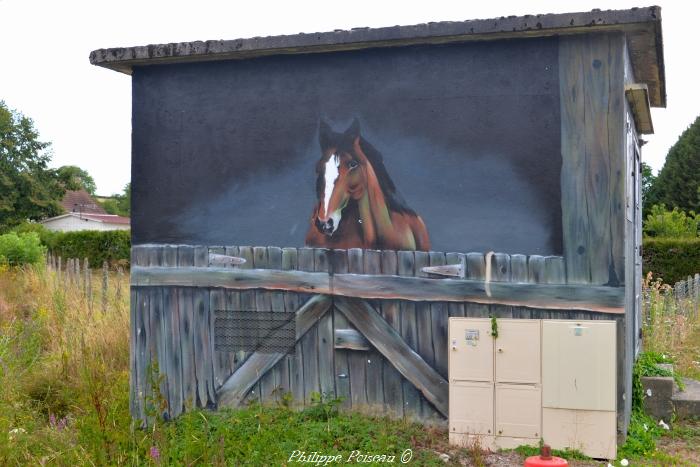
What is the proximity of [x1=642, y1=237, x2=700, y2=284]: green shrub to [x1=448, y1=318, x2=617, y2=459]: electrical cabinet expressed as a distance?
17.4 metres

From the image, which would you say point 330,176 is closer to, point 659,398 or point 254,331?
point 254,331

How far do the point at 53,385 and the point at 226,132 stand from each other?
4.02 m

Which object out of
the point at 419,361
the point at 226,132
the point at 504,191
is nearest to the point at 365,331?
the point at 419,361

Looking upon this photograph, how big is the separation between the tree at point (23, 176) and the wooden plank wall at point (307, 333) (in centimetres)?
4208

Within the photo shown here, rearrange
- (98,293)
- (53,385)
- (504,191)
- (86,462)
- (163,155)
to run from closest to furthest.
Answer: (86,462) < (504,191) < (163,155) < (53,385) < (98,293)

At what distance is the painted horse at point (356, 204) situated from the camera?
23.4ft

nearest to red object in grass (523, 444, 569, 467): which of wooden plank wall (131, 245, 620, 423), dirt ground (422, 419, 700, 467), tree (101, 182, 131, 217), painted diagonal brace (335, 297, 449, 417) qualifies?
dirt ground (422, 419, 700, 467)

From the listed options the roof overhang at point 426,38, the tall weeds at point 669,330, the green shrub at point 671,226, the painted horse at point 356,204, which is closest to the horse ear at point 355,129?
the painted horse at point 356,204

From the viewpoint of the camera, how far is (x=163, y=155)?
313 inches

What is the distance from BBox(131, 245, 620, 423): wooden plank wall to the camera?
22.7 feet

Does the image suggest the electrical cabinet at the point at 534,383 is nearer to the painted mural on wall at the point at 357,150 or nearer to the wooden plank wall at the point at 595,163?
the wooden plank wall at the point at 595,163

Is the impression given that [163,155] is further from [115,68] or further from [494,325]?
[494,325]

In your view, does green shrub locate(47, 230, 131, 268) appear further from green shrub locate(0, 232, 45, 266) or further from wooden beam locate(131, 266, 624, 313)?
wooden beam locate(131, 266, 624, 313)

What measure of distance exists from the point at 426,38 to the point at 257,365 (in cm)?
366
